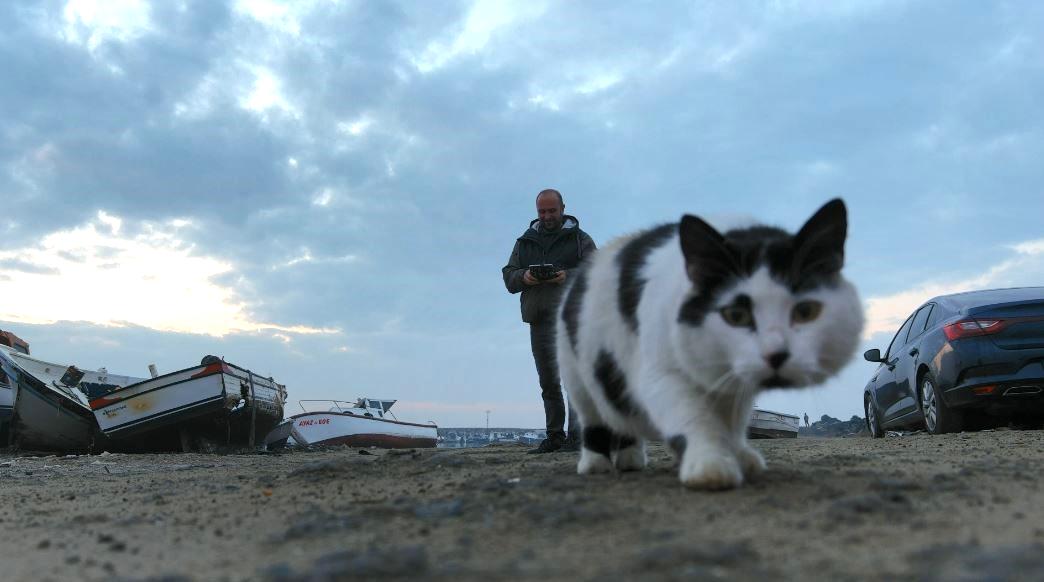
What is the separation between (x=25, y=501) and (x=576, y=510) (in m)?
3.95

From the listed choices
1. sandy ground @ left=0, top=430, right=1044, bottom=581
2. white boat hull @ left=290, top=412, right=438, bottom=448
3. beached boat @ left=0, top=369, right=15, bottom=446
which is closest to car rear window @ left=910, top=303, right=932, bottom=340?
sandy ground @ left=0, top=430, right=1044, bottom=581

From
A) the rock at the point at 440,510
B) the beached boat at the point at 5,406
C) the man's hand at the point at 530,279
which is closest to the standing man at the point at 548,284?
the man's hand at the point at 530,279

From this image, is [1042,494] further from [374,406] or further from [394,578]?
[374,406]

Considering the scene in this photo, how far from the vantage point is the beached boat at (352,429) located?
65.5 feet

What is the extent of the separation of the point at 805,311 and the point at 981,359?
17.5ft

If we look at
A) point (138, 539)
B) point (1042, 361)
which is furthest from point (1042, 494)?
point (1042, 361)

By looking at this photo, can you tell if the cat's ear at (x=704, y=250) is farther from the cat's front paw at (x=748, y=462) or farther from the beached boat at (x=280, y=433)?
the beached boat at (x=280, y=433)

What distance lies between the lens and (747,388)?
111 inches

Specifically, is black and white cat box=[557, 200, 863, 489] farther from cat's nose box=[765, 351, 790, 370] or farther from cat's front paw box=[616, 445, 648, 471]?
cat's front paw box=[616, 445, 648, 471]

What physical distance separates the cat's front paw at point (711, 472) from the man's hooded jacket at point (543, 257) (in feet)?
10.7

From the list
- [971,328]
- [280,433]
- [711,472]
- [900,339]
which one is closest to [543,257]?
[711,472]

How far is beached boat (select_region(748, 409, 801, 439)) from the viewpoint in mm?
18719

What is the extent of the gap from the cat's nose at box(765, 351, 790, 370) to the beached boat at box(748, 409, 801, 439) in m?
17.0

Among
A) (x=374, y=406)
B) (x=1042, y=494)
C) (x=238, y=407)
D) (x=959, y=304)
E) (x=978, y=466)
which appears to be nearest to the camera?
(x=1042, y=494)
